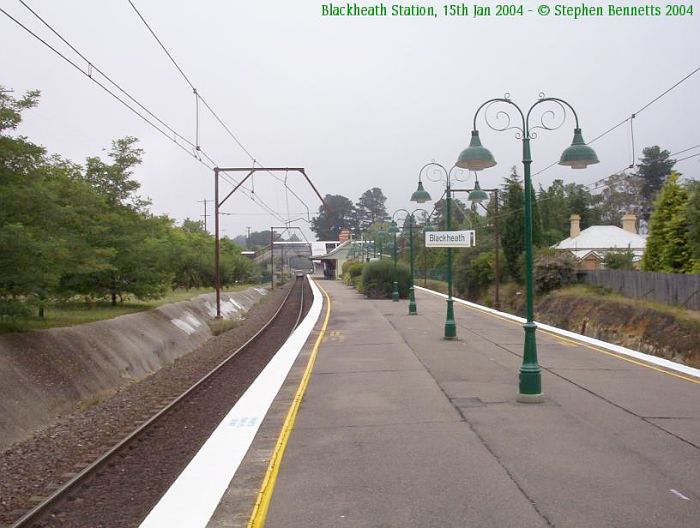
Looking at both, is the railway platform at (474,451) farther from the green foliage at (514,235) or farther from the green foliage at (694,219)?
the green foliage at (514,235)

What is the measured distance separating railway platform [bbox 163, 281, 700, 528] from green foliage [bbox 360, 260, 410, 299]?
35958mm

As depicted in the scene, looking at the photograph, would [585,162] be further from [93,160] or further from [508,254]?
[508,254]

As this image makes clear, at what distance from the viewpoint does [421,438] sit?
349 inches

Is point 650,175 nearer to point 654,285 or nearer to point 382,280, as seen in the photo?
point 382,280

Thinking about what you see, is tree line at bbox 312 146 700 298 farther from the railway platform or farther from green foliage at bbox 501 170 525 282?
the railway platform

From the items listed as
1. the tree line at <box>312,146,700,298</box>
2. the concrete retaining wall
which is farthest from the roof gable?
the concrete retaining wall

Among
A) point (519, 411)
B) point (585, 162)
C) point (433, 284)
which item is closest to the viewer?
point (519, 411)

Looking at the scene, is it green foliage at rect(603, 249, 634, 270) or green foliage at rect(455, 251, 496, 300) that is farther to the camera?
green foliage at rect(455, 251, 496, 300)

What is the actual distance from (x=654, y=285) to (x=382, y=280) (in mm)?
21546

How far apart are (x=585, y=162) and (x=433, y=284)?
61.5 metres

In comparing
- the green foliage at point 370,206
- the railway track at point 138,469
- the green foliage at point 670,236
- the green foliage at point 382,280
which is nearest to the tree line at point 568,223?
the green foliage at point 670,236

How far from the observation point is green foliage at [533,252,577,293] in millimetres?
45438

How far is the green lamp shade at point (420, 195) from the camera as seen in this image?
24.8 m

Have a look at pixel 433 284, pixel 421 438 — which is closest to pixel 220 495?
pixel 421 438
